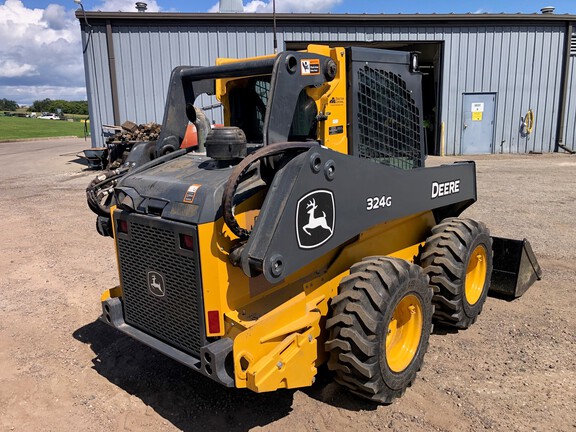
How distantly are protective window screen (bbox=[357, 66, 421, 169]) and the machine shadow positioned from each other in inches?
75.4

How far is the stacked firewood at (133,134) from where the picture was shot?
14.8 metres

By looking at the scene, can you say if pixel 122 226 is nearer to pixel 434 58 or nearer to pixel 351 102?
pixel 351 102

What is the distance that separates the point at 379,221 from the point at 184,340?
1531mm

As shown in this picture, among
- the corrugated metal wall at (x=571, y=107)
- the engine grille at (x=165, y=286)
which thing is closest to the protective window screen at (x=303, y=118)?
the engine grille at (x=165, y=286)

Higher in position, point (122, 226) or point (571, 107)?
point (571, 107)

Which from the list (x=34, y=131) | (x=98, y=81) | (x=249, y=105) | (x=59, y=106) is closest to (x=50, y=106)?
(x=59, y=106)

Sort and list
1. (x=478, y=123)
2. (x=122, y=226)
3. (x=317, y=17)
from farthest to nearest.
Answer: (x=478, y=123) → (x=317, y=17) → (x=122, y=226)

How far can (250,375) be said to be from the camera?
2.72m

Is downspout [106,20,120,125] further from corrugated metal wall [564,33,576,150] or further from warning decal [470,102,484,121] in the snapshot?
corrugated metal wall [564,33,576,150]

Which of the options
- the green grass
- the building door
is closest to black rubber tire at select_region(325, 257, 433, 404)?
the building door

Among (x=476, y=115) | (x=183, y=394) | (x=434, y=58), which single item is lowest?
(x=183, y=394)

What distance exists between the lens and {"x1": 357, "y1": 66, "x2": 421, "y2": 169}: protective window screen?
12.0ft

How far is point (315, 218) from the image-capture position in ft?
9.52

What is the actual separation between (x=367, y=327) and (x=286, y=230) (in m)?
0.88
